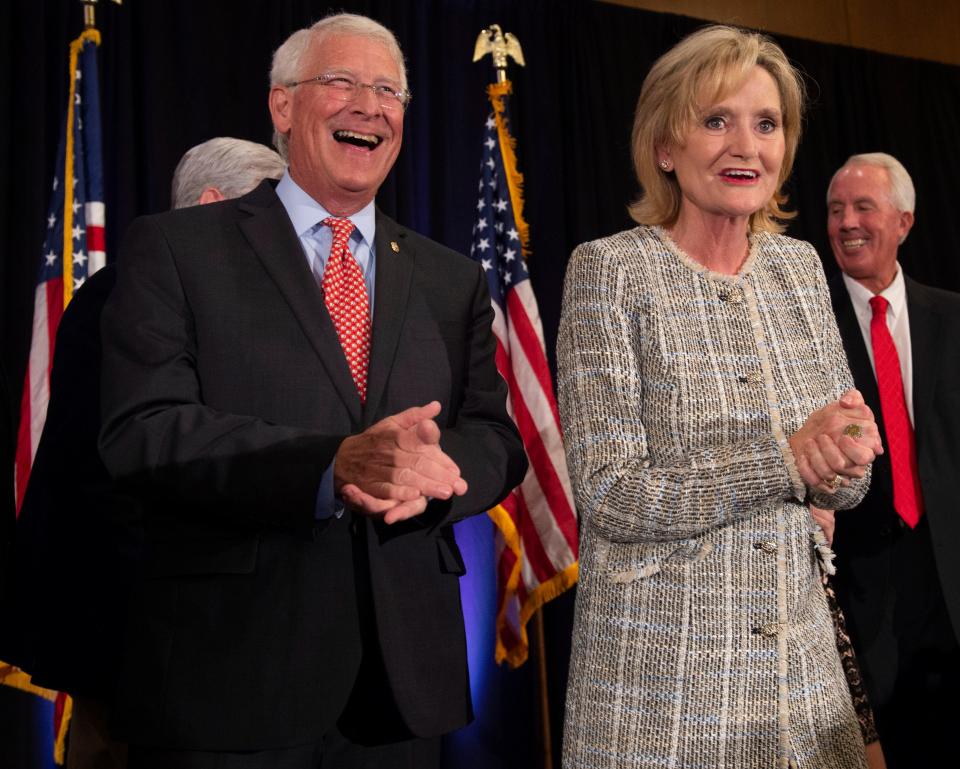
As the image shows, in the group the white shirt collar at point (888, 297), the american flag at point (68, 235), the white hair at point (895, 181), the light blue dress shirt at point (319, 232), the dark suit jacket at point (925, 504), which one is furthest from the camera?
the white hair at point (895, 181)

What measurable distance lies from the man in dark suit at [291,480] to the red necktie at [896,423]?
173cm

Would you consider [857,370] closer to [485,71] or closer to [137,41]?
[485,71]

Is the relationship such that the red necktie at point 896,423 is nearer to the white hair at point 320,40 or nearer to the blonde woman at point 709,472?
the blonde woman at point 709,472

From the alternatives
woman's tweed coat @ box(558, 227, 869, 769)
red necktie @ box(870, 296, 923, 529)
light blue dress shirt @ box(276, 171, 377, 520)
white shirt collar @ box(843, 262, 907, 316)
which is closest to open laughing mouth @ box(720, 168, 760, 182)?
woman's tweed coat @ box(558, 227, 869, 769)

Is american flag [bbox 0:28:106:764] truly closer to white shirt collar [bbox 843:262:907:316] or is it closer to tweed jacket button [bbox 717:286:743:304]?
tweed jacket button [bbox 717:286:743:304]

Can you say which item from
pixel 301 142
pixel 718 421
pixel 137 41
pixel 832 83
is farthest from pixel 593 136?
pixel 718 421

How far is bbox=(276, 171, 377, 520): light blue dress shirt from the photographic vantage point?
1888mm

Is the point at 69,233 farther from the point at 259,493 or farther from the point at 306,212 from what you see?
the point at 259,493

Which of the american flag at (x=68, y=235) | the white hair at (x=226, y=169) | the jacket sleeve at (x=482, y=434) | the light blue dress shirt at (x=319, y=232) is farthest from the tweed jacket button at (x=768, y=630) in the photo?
the american flag at (x=68, y=235)

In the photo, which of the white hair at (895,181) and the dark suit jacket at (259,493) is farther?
the white hair at (895,181)

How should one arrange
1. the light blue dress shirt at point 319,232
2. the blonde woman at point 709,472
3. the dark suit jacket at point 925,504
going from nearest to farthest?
the blonde woman at point 709,472, the light blue dress shirt at point 319,232, the dark suit jacket at point 925,504

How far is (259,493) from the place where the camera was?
4.97ft

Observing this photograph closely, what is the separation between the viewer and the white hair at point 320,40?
208 centimetres

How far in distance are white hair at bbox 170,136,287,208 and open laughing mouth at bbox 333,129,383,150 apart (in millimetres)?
659
